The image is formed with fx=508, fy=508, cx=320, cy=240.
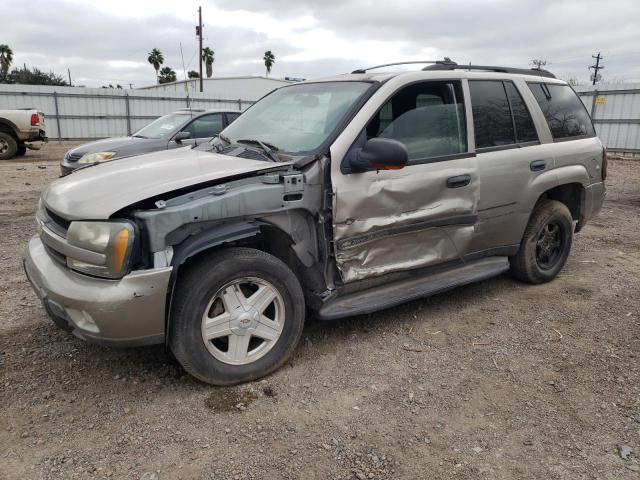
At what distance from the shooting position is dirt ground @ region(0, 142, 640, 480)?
Answer: 238cm

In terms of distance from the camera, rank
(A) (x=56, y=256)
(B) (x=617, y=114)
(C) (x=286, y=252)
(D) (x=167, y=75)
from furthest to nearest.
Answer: (D) (x=167, y=75) → (B) (x=617, y=114) → (C) (x=286, y=252) → (A) (x=56, y=256)

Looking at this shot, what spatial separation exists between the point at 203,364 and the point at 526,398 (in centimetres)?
185

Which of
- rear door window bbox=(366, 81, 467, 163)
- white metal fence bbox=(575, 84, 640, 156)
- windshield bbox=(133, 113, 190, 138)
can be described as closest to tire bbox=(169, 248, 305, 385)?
rear door window bbox=(366, 81, 467, 163)

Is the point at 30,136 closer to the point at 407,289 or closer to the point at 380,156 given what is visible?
the point at 407,289

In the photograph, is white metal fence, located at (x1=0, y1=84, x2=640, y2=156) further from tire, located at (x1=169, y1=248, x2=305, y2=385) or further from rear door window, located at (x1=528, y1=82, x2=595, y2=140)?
tire, located at (x1=169, y1=248, x2=305, y2=385)

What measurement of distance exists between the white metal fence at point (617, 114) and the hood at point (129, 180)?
17.1 metres

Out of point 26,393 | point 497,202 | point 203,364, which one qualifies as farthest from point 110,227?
point 497,202

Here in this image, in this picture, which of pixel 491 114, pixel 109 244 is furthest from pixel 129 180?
pixel 491 114

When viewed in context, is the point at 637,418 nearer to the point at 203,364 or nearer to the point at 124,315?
the point at 203,364

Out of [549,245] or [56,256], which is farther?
[549,245]

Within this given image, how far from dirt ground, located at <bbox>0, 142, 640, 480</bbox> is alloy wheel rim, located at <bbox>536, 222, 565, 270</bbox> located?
0.58 m

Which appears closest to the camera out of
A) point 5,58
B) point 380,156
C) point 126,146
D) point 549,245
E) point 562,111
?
point 380,156

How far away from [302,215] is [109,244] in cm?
111

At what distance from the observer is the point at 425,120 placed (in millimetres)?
3613
